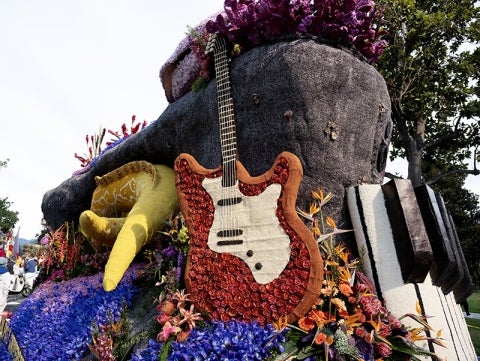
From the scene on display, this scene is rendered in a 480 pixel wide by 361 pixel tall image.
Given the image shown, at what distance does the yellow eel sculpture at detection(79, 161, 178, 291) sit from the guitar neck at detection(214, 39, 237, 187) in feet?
3.64

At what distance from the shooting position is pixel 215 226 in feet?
9.96

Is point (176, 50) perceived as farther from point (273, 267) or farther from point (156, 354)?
point (156, 354)

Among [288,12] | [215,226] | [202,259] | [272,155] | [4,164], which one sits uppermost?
[4,164]

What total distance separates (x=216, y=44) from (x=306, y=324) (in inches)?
98.3

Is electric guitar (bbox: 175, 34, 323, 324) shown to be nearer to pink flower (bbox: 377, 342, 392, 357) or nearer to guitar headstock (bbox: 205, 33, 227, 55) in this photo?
pink flower (bbox: 377, 342, 392, 357)

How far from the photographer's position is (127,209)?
16.9ft

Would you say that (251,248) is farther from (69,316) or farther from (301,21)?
(69,316)

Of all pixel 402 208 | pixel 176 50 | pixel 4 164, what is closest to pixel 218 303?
pixel 402 208

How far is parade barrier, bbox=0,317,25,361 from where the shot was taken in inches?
161

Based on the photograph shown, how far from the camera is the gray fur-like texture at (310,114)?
3.20 m

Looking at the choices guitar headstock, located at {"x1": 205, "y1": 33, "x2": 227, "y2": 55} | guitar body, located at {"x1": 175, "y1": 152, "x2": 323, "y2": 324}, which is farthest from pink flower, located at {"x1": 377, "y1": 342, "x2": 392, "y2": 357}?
guitar headstock, located at {"x1": 205, "y1": 33, "x2": 227, "y2": 55}

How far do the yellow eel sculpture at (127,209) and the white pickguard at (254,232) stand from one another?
0.86 meters

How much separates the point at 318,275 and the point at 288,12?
209 cm

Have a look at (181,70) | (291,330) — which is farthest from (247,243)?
(181,70)
